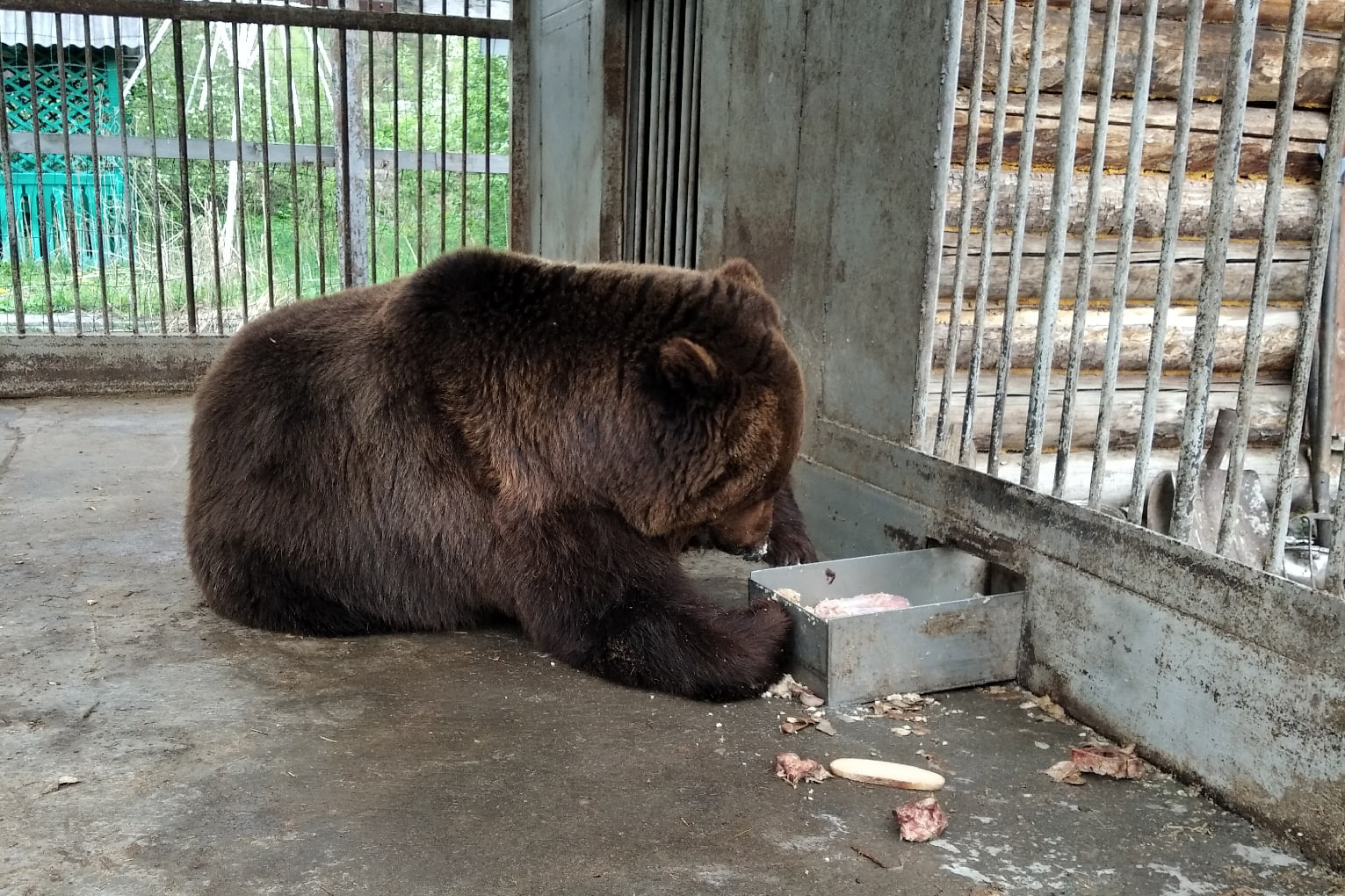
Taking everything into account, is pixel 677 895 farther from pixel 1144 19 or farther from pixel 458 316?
pixel 1144 19

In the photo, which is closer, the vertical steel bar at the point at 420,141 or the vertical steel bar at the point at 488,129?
the vertical steel bar at the point at 420,141

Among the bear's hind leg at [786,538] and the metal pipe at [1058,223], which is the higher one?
the metal pipe at [1058,223]

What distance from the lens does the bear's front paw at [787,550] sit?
4.45 metres

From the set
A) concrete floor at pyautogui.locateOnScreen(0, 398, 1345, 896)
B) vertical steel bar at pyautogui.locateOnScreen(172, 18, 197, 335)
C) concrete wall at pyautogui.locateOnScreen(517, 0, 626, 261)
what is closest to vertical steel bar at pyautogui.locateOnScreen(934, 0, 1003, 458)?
concrete floor at pyautogui.locateOnScreen(0, 398, 1345, 896)

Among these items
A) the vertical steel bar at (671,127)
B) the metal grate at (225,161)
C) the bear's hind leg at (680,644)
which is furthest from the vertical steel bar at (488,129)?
the bear's hind leg at (680,644)

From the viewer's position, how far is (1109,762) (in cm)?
310

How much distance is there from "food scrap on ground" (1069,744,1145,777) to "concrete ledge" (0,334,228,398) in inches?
294

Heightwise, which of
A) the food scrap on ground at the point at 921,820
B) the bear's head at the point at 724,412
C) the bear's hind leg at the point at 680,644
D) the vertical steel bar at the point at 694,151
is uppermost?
the vertical steel bar at the point at 694,151

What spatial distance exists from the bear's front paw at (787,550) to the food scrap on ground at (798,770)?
1.43 m

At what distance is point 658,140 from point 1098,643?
436 cm

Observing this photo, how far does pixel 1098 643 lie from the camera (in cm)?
333

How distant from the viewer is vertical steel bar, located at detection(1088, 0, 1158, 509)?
3098 millimetres

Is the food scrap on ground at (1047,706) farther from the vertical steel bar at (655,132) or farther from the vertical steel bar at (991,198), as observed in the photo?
the vertical steel bar at (655,132)

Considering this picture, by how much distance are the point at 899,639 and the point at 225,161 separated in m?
9.85
